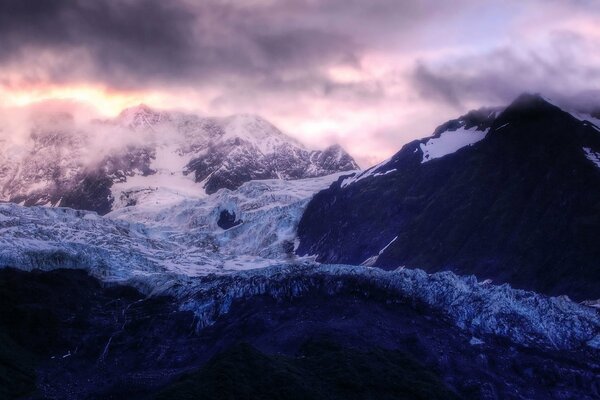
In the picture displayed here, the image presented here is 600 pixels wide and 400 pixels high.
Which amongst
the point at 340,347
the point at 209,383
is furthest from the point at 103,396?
the point at 340,347

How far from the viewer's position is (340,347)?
17300cm

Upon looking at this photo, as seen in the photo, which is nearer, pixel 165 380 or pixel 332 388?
pixel 332 388

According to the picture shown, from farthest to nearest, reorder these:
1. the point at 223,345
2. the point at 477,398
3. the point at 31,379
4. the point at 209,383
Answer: the point at 223,345, the point at 31,379, the point at 477,398, the point at 209,383

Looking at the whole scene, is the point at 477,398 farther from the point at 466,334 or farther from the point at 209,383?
the point at 209,383

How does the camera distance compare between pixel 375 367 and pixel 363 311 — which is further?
pixel 363 311

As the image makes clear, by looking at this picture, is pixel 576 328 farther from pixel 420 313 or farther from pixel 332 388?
pixel 332 388

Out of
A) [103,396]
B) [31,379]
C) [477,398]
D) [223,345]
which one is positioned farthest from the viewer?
[223,345]

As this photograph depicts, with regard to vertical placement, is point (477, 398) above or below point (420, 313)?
below

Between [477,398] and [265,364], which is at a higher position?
[265,364]

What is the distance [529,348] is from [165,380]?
261 ft

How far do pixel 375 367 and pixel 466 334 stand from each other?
3678 centimetres

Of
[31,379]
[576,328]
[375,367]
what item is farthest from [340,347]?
[31,379]

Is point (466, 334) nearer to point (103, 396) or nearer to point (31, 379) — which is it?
point (103, 396)

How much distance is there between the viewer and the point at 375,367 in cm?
15788
